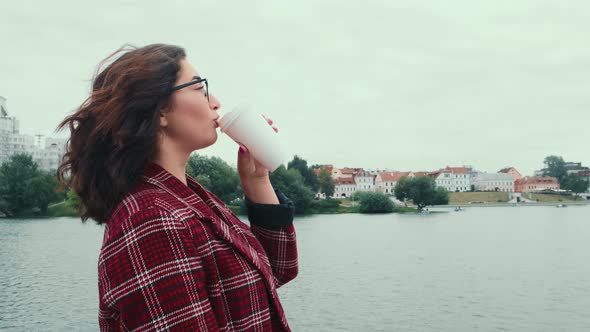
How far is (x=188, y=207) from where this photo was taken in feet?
5.42

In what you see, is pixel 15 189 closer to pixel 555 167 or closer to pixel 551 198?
pixel 551 198

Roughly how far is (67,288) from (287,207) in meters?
18.9

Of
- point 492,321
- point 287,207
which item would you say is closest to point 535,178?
point 492,321

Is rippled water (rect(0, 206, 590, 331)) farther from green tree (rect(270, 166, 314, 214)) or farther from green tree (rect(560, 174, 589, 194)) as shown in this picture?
A: green tree (rect(560, 174, 589, 194))

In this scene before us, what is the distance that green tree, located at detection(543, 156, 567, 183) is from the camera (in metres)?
156

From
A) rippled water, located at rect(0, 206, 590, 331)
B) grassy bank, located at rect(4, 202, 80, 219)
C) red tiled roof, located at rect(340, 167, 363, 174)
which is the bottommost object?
rippled water, located at rect(0, 206, 590, 331)

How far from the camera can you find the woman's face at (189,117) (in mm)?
1815

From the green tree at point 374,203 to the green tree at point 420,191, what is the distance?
4.13 meters

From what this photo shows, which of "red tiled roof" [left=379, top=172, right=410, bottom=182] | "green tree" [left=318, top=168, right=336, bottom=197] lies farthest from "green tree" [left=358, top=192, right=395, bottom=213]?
"red tiled roof" [left=379, top=172, right=410, bottom=182]

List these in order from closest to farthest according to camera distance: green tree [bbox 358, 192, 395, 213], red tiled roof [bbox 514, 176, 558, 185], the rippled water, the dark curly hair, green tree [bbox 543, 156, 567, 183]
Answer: the dark curly hair → the rippled water → green tree [bbox 358, 192, 395, 213] → red tiled roof [bbox 514, 176, 558, 185] → green tree [bbox 543, 156, 567, 183]

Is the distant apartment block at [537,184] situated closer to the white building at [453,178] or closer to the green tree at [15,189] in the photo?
the white building at [453,178]

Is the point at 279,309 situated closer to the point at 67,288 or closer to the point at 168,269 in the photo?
the point at 168,269

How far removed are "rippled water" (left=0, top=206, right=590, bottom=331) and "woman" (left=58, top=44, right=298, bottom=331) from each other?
13594 mm

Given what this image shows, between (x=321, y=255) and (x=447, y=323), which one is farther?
(x=321, y=255)
